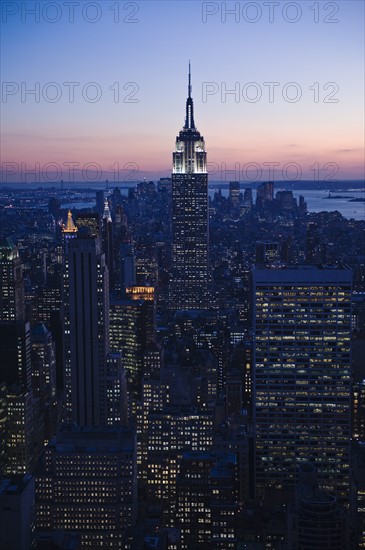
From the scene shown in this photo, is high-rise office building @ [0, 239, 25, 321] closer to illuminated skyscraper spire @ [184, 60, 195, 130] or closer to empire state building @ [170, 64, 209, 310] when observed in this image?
empire state building @ [170, 64, 209, 310]

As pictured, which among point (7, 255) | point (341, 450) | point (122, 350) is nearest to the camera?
point (341, 450)

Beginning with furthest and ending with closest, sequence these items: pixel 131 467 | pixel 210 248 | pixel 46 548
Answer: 1. pixel 210 248
2. pixel 131 467
3. pixel 46 548

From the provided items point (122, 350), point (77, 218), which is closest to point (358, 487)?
point (122, 350)

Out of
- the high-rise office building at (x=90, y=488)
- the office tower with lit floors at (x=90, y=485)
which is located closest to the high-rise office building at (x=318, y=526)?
the office tower with lit floors at (x=90, y=485)

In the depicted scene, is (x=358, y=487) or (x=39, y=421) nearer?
(x=358, y=487)

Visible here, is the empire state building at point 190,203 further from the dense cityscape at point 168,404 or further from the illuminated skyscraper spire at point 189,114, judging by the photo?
the dense cityscape at point 168,404

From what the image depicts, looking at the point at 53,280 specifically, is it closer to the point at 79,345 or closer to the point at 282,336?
the point at 79,345

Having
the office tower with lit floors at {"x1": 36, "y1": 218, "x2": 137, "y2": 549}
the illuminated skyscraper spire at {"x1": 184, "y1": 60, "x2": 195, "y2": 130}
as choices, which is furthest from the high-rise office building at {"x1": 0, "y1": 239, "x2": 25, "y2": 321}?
the illuminated skyscraper spire at {"x1": 184, "y1": 60, "x2": 195, "y2": 130}
